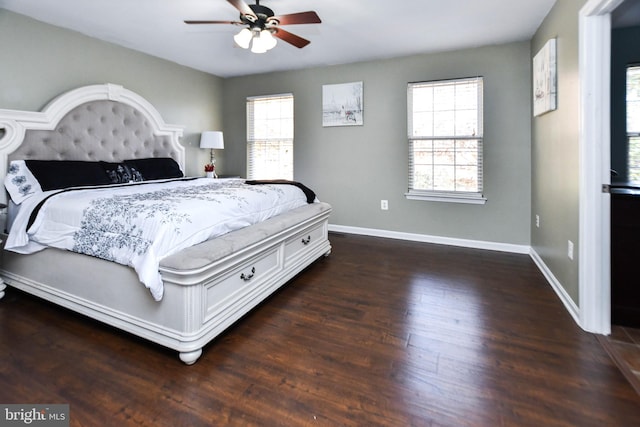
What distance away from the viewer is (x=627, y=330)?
2035 mm

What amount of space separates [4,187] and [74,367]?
78.5 inches

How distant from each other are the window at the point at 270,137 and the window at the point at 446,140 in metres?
1.79

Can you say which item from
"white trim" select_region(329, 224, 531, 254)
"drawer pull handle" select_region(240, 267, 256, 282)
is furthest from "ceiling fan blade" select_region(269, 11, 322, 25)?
"white trim" select_region(329, 224, 531, 254)

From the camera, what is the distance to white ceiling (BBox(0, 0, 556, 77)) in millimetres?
2809

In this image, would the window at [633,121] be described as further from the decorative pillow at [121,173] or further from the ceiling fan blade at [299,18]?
the decorative pillow at [121,173]

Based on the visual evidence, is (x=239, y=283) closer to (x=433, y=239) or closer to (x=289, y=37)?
(x=289, y=37)

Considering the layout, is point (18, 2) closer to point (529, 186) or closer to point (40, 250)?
point (40, 250)

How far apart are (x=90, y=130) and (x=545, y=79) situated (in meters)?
4.32

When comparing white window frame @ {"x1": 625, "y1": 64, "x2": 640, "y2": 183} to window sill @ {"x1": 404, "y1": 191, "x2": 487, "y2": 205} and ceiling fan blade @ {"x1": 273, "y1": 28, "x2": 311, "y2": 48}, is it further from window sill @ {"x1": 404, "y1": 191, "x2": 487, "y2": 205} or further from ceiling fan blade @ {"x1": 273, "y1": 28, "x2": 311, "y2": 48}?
ceiling fan blade @ {"x1": 273, "y1": 28, "x2": 311, "y2": 48}

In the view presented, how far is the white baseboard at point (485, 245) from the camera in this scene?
236 centimetres

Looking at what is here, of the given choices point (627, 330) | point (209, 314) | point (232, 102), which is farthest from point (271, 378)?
point (232, 102)

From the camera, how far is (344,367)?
5.63 ft

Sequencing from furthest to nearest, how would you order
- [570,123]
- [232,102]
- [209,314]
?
1. [232,102]
2. [570,123]
3. [209,314]

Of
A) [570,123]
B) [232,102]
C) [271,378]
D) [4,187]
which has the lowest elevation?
[271,378]
